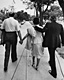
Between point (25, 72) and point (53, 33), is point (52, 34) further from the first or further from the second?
point (25, 72)

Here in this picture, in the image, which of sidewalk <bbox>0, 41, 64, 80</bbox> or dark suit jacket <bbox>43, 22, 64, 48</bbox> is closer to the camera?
dark suit jacket <bbox>43, 22, 64, 48</bbox>

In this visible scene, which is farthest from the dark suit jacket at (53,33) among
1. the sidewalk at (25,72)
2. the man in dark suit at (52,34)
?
the sidewalk at (25,72)

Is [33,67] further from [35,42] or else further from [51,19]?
[51,19]

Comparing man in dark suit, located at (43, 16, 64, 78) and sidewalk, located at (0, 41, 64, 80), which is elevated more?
man in dark suit, located at (43, 16, 64, 78)

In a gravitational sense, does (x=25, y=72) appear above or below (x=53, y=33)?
below

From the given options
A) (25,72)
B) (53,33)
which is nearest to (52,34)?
(53,33)

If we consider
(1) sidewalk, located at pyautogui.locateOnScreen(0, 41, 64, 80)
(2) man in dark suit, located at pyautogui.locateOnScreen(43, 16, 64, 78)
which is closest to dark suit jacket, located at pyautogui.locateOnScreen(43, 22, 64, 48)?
(2) man in dark suit, located at pyautogui.locateOnScreen(43, 16, 64, 78)

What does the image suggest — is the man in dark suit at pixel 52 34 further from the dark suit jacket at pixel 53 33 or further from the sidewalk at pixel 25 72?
the sidewalk at pixel 25 72

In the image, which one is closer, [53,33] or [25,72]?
[53,33]

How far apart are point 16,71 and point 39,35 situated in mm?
1355

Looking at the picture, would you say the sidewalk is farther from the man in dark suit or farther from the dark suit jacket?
the dark suit jacket

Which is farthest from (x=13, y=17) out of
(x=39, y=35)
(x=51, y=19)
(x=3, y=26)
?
(x=51, y=19)

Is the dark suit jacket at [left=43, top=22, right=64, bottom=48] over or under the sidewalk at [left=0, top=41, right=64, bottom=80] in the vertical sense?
over

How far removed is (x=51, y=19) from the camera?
5.63 meters
